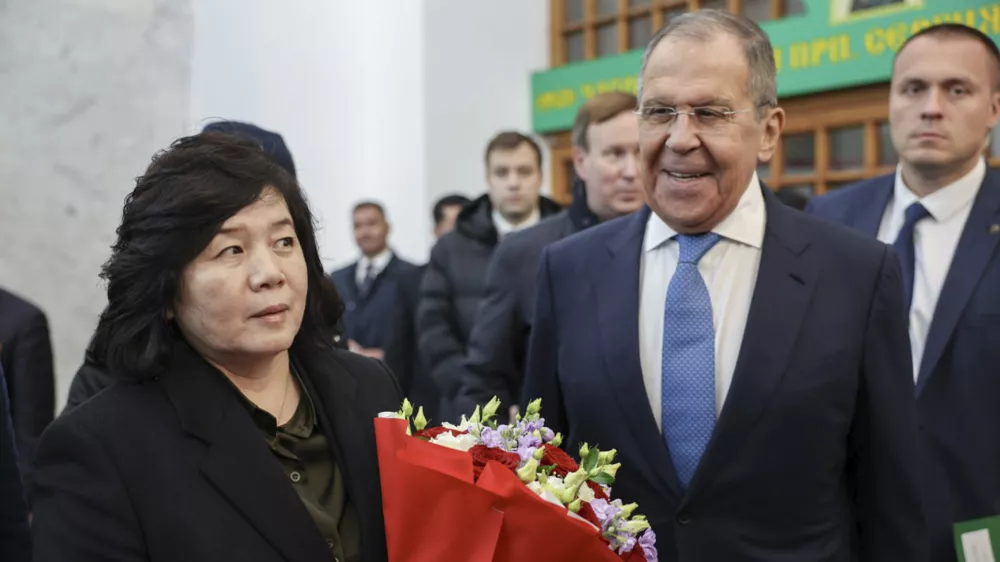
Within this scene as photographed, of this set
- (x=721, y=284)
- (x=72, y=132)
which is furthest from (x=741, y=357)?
(x=72, y=132)

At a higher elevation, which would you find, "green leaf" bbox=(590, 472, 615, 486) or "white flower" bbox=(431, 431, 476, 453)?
"white flower" bbox=(431, 431, 476, 453)

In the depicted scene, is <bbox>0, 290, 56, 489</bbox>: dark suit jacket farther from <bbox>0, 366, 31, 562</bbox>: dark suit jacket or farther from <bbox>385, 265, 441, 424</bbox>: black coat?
<bbox>385, 265, 441, 424</bbox>: black coat

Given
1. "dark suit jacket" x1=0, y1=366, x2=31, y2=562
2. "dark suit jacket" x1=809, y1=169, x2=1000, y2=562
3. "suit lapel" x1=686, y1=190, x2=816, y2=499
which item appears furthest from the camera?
"dark suit jacket" x1=809, y1=169, x2=1000, y2=562

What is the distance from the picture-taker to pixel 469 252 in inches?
162

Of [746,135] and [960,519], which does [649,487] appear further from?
[960,519]

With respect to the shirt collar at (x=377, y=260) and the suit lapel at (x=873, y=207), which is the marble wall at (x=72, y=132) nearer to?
the shirt collar at (x=377, y=260)

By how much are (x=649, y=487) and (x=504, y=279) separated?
111 cm

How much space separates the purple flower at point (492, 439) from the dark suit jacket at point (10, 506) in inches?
39.6

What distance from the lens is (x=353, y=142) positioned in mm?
Answer: 7828

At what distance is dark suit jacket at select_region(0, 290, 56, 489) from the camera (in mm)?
3246

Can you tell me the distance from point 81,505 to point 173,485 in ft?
0.41

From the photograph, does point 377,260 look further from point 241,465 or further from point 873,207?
point 241,465

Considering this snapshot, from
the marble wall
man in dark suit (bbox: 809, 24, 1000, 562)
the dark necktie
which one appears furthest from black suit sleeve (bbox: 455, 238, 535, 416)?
the dark necktie

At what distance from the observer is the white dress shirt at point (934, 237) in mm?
2619
